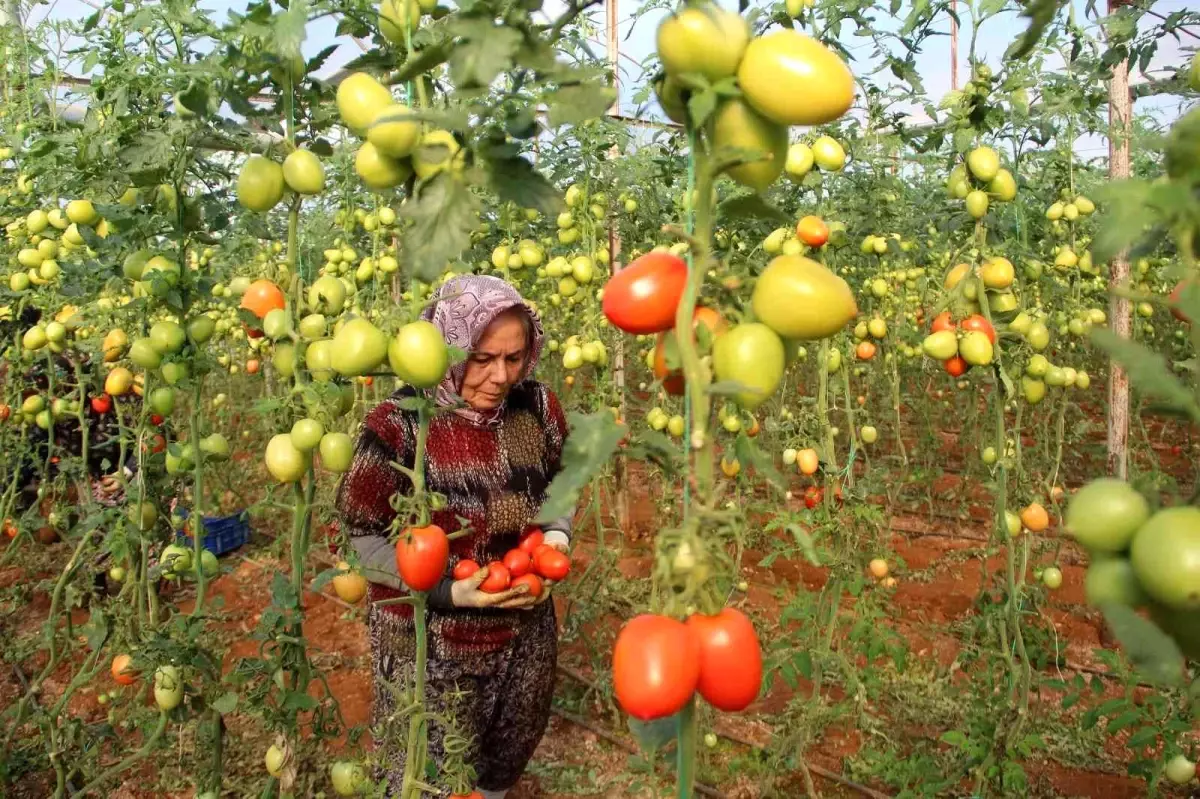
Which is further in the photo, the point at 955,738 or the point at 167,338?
the point at 955,738

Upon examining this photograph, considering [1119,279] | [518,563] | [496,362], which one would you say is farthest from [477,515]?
[1119,279]

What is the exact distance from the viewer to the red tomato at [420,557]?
1.46 meters

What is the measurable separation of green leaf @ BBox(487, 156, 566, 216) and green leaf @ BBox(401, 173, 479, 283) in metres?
0.05

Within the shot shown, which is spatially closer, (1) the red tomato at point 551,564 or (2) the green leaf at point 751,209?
(2) the green leaf at point 751,209

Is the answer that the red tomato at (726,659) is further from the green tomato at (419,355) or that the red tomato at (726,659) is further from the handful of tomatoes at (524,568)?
the handful of tomatoes at (524,568)

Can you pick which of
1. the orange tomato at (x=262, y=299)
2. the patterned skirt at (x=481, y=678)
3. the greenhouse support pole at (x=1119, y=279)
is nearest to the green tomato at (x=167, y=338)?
the orange tomato at (x=262, y=299)

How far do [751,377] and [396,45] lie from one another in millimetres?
820

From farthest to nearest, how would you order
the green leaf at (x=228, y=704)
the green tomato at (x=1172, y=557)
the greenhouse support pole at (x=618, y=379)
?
the greenhouse support pole at (x=618, y=379)
the green leaf at (x=228, y=704)
the green tomato at (x=1172, y=557)

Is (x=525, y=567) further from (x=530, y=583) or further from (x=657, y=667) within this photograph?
(x=657, y=667)

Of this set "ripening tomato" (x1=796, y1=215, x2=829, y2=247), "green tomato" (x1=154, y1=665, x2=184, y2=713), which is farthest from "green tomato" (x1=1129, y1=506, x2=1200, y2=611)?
"green tomato" (x1=154, y1=665, x2=184, y2=713)

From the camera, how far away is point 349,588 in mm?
1787

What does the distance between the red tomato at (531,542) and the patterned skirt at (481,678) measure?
0.25 metres

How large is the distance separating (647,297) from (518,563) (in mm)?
1441

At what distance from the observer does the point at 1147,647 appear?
0.63 meters
